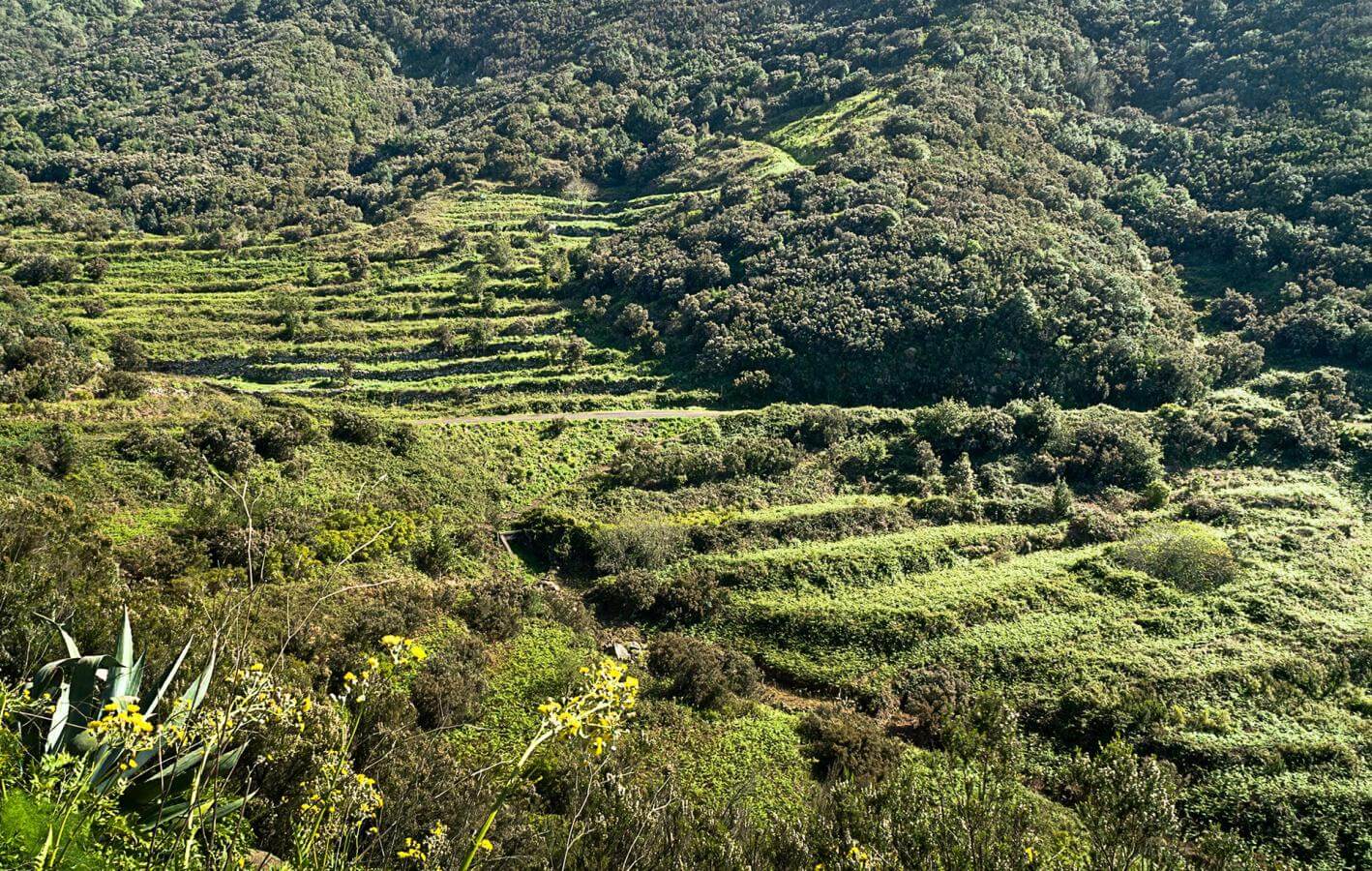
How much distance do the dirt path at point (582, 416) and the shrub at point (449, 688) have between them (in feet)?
82.9

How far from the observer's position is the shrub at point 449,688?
21.9 meters

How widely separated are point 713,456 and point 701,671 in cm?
1981

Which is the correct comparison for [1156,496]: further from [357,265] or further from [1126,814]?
[357,265]

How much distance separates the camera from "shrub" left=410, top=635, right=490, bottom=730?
71.9ft

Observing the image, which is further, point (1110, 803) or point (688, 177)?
point (688, 177)

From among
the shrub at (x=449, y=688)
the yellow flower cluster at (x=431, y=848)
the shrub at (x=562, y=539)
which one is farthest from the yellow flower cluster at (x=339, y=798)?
the shrub at (x=562, y=539)

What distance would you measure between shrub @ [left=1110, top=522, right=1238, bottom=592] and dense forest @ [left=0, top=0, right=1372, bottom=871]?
0.20 meters

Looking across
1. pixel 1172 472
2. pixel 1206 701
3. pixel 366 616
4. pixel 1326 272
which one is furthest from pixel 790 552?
pixel 1326 272

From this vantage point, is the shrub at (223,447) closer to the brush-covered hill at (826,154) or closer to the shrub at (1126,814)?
the brush-covered hill at (826,154)

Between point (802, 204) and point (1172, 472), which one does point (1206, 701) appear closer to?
point (1172, 472)

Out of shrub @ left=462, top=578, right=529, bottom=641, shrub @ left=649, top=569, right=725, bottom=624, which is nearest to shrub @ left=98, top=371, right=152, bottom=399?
shrub @ left=462, top=578, right=529, bottom=641

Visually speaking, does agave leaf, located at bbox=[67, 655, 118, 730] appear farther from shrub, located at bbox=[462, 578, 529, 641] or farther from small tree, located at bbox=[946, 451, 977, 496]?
small tree, located at bbox=[946, 451, 977, 496]

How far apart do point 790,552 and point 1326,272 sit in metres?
57.0

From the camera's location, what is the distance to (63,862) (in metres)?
6.86
